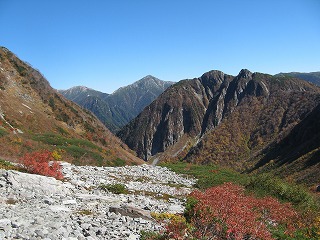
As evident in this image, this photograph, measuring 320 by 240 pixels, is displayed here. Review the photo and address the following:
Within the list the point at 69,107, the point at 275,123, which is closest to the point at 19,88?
the point at 69,107

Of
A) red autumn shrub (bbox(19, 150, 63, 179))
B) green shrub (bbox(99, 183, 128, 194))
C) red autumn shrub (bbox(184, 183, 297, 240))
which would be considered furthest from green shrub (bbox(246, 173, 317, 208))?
red autumn shrub (bbox(19, 150, 63, 179))

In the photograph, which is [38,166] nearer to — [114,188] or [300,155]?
[114,188]

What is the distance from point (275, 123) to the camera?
165 m

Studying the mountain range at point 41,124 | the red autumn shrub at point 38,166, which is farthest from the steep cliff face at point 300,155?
the red autumn shrub at point 38,166

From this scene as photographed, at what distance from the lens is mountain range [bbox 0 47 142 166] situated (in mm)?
36688

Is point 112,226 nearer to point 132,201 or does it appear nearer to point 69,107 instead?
point 132,201

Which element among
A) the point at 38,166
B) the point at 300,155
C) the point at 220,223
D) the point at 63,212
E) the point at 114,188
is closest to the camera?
the point at 220,223

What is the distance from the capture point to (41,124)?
50.7 meters

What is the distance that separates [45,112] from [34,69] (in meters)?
18.4

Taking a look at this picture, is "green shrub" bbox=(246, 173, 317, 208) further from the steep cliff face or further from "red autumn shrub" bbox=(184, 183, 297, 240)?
the steep cliff face

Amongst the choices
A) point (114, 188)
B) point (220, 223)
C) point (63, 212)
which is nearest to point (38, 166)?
point (114, 188)

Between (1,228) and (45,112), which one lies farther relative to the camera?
(45,112)

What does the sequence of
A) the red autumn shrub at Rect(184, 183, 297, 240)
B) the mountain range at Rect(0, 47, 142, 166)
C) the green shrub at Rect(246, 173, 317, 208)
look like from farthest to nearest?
the mountain range at Rect(0, 47, 142, 166), the green shrub at Rect(246, 173, 317, 208), the red autumn shrub at Rect(184, 183, 297, 240)

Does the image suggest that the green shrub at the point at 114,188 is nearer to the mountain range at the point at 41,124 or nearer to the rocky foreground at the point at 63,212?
the rocky foreground at the point at 63,212
